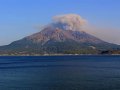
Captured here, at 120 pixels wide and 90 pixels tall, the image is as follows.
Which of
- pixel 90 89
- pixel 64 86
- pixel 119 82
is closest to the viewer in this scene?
pixel 90 89

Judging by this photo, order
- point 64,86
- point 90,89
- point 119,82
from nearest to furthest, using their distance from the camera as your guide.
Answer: point 90,89, point 64,86, point 119,82

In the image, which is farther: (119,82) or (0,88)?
(119,82)

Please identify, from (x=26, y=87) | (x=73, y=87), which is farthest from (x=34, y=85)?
(x=73, y=87)

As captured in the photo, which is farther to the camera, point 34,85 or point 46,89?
point 34,85

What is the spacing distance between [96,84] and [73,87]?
5599 mm

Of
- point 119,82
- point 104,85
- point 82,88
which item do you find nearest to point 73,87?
point 82,88

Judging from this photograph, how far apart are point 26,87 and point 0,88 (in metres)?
4.46

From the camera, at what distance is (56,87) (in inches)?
2356

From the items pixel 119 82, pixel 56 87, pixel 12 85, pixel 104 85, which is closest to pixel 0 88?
pixel 12 85

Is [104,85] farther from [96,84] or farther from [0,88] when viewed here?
[0,88]

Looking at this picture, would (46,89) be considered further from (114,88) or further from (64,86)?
(114,88)

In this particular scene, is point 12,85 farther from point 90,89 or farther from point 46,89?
point 90,89

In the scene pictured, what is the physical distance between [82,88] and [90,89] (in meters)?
1.61

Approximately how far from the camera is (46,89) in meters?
58.0
